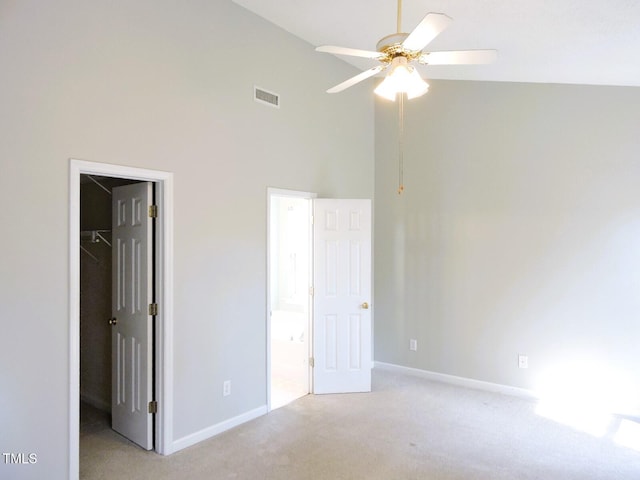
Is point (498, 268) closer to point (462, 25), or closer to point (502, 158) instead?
point (502, 158)

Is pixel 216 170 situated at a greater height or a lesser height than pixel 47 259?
greater

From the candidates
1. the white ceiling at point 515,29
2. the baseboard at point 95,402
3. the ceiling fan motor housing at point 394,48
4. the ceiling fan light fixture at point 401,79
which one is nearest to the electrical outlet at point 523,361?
the white ceiling at point 515,29

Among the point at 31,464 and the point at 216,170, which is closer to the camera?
the point at 31,464

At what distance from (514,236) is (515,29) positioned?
7.03ft

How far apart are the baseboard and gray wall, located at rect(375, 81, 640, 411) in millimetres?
3198

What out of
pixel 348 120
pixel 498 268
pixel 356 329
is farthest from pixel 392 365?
pixel 348 120

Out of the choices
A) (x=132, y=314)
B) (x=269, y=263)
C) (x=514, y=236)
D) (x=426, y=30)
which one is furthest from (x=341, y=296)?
(x=426, y=30)

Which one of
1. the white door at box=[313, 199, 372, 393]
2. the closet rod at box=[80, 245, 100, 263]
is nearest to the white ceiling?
the white door at box=[313, 199, 372, 393]

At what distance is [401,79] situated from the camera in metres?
2.50

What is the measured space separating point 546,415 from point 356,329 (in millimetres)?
2021

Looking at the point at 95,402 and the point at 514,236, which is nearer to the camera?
the point at 95,402

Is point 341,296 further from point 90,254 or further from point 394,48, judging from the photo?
point 394,48

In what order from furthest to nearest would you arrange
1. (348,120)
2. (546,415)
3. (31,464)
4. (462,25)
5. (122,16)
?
(348,120), (546,415), (462,25), (122,16), (31,464)

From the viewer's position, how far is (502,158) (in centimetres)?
467
